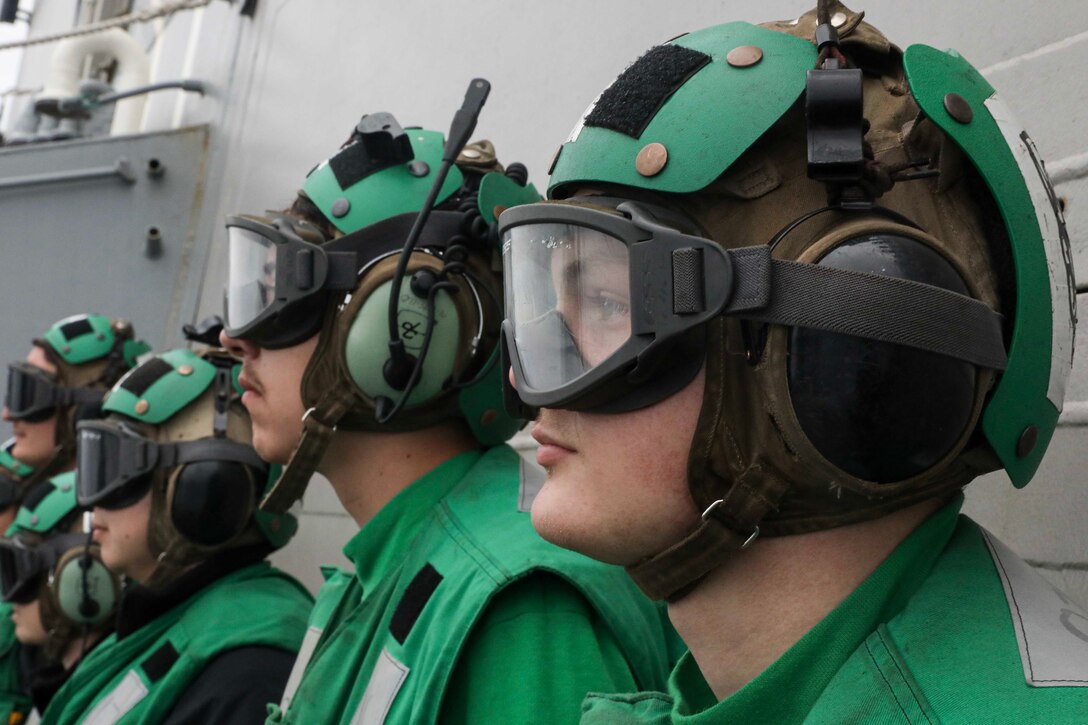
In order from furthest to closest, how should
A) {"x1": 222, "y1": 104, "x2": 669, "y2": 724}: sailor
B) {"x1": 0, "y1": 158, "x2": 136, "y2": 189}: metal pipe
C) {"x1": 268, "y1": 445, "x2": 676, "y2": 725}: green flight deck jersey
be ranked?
1. {"x1": 0, "y1": 158, "x2": 136, "y2": 189}: metal pipe
2. {"x1": 222, "y1": 104, "x2": 669, "y2": 724}: sailor
3. {"x1": 268, "y1": 445, "x2": 676, "y2": 725}: green flight deck jersey

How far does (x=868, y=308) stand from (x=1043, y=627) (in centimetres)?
39

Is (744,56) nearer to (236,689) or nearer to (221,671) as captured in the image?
(236,689)

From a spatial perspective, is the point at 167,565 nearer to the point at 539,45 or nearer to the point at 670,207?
the point at 539,45

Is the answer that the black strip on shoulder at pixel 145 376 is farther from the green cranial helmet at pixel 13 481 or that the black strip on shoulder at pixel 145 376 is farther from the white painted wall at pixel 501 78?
the green cranial helmet at pixel 13 481

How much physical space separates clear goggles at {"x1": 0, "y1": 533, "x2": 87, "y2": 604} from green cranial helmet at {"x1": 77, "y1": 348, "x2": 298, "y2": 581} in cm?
141

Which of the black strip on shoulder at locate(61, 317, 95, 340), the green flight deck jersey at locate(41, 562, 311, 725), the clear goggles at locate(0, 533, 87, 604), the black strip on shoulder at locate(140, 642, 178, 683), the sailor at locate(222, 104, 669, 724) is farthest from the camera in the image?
the black strip on shoulder at locate(61, 317, 95, 340)

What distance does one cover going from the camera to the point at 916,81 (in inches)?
58.1

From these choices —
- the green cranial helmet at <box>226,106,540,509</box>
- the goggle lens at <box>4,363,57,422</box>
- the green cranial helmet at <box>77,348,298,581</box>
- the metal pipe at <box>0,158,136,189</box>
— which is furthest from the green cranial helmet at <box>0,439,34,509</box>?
the green cranial helmet at <box>226,106,540,509</box>

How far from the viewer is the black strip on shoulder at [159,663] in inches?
131

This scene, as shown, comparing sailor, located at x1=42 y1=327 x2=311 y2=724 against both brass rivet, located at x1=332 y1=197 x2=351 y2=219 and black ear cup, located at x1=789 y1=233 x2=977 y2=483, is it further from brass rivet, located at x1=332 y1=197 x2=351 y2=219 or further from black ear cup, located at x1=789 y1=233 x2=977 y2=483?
black ear cup, located at x1=789 y1=233 x2=977 y2=483

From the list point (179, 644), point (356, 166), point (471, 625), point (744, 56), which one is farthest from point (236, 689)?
point (744, 56)

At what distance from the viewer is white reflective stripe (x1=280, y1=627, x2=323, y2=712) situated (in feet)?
8.41

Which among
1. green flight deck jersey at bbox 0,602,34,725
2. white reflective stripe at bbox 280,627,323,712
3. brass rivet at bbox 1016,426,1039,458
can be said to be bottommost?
green flight deck jersey at bbox 0,602,34,725

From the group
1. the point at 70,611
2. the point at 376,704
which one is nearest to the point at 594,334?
the point at 376,704
